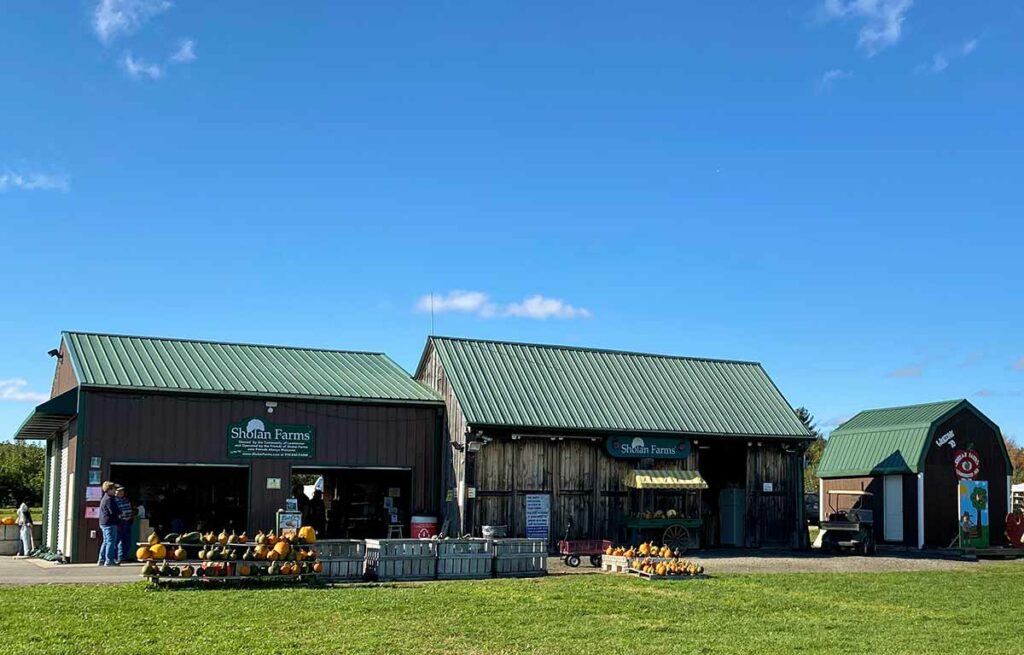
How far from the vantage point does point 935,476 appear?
1298 inches

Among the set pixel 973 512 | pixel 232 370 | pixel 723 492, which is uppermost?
pixel 232 370

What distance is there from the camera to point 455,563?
20891mm

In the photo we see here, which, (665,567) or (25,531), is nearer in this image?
(665,567)

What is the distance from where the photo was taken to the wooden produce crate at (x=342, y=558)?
19.5m

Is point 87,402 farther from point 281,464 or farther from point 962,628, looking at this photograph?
point 962,628

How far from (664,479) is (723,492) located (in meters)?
3.00

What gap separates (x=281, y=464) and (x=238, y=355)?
3.86 m

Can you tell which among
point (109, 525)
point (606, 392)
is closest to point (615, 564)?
point (606, 392)

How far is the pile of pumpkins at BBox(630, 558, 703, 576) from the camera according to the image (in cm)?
2038

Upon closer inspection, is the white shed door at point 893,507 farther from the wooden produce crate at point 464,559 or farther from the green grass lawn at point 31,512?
the green grass lawn at point 31,512

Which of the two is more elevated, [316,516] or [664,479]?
[664,479]

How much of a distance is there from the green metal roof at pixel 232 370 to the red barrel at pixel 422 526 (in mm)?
3013

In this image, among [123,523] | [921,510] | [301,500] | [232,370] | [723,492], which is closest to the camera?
[123,523]

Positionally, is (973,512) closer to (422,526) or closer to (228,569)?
(422,526)
